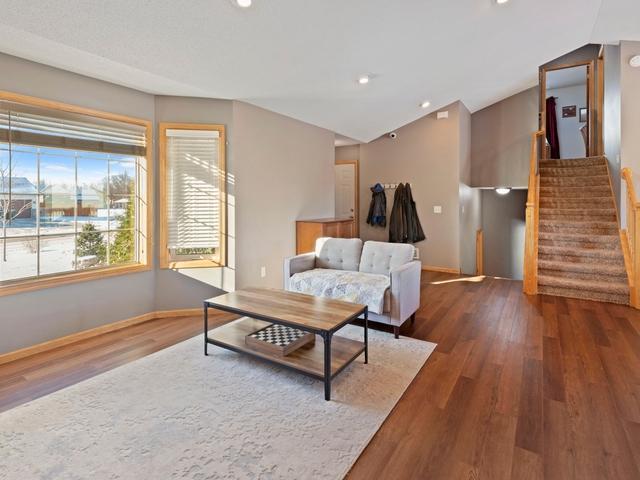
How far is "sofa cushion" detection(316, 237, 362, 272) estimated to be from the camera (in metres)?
3.98

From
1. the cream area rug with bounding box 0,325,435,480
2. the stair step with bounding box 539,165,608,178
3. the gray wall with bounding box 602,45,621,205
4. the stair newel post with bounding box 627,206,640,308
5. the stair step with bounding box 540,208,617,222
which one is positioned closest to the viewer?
the cream area rug with bounding box 0,325,435,480

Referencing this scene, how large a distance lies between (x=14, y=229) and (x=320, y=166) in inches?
149

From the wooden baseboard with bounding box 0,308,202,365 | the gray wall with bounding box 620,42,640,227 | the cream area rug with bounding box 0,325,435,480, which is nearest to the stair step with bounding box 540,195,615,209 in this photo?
the gray wall with bounding box 620,42,640,227

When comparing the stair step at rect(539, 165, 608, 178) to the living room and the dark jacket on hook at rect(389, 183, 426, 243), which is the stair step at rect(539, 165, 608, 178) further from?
the dark jacket on hook at rect(389, 183, 426, 243)

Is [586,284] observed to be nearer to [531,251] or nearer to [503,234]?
[531,251]

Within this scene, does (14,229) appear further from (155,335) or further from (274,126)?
(274,126)

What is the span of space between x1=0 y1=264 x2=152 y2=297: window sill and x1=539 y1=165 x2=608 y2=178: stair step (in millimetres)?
6679

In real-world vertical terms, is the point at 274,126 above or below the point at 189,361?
above

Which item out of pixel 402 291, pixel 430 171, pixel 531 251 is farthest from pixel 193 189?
pixel 531 251

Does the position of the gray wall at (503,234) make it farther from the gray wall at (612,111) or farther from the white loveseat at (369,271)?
the white loveseat at (369,271)

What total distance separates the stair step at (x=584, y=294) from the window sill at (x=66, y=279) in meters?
5.02

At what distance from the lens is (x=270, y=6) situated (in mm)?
2502

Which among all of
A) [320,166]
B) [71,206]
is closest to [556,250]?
[320,166]

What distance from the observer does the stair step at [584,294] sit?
427 cm
